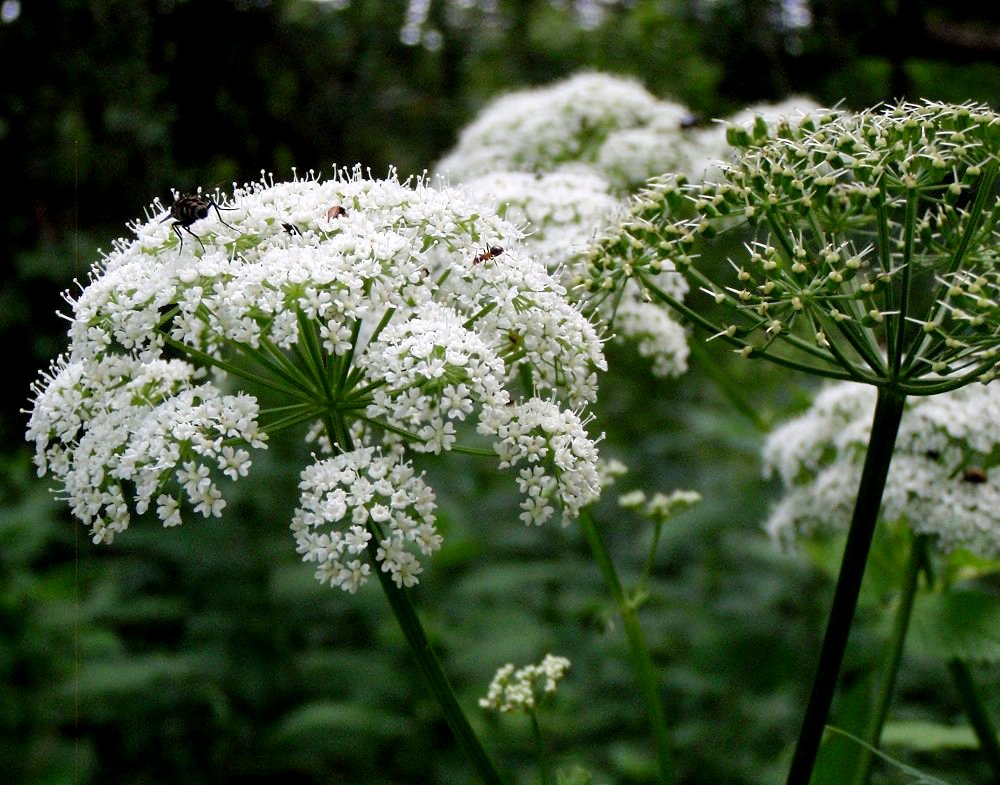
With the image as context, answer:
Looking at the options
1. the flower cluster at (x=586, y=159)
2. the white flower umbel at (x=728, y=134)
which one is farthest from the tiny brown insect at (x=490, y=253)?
the flower cluster at (x=586, y=159)

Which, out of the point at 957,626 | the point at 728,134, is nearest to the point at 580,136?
the point at 728,134

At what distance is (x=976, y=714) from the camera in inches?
160

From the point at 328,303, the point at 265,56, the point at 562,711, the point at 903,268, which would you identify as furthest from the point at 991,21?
the point at 328,303

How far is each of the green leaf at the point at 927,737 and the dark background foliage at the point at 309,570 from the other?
0.35m

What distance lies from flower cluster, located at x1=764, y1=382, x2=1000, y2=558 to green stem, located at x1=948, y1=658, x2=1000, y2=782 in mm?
491

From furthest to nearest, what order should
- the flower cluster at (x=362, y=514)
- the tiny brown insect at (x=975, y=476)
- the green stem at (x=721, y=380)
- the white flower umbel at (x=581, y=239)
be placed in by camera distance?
the green stem at (x=721, y=380), the white flower umbel at (x=581, y=239), the tiny brown insect at (x=975, y=476), the flower cluster at (x=362, y=514)

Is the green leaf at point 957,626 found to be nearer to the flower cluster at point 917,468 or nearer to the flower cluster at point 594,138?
the flower cluster at point 917,468

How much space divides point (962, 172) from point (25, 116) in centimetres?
926

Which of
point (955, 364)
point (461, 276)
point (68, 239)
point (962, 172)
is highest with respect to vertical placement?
point (68, 239)

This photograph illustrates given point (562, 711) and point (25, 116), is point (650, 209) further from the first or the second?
point (25, 116)

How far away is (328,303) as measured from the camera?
286 centimetres

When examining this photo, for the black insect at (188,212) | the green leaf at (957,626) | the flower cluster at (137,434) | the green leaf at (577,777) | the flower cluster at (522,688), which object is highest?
the black insect at (188,212)

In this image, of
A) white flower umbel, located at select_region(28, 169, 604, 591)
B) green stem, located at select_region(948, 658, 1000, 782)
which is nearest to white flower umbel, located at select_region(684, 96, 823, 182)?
white flower umbel, located at select_region(28, 169, 604, 591)

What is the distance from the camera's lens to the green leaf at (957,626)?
13.3 feet
